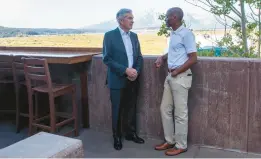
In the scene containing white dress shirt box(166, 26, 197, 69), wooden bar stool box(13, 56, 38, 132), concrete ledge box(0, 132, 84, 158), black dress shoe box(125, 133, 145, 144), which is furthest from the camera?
wooden bar stool box(13, 56, 38, 132)

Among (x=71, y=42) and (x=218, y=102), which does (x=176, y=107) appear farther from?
(x=71, y=42)

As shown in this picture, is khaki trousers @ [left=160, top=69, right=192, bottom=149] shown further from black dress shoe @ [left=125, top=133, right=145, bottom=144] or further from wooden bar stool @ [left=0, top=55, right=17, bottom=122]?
wooden bar stool @ [left=0, top=55, right=17, bottom=122]

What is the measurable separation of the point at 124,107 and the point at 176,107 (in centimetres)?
69

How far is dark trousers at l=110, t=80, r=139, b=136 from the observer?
3324 millimetres

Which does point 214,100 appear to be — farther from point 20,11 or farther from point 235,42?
point 20,11

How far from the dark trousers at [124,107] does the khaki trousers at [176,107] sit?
395 millimetres

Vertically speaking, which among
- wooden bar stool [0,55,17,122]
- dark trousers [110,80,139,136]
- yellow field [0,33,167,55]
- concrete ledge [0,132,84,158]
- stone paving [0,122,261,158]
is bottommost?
stone paving [0,122,261,158]

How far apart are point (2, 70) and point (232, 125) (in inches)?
123

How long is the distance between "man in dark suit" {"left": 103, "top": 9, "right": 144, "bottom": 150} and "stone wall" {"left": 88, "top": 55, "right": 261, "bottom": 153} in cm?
19

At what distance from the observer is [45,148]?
146 centimetres

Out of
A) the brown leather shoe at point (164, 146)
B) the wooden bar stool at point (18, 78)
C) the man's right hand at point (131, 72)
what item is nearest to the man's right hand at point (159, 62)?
the man's right hand at point (131, 72)

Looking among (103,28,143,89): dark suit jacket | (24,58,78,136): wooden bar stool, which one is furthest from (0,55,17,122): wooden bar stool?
(103,28,143,89): dark suit jacket

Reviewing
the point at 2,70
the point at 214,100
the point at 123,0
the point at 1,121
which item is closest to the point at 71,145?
the point at 214,100

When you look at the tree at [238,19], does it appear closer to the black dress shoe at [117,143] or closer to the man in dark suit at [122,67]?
the man in dark suit at [122,67]
